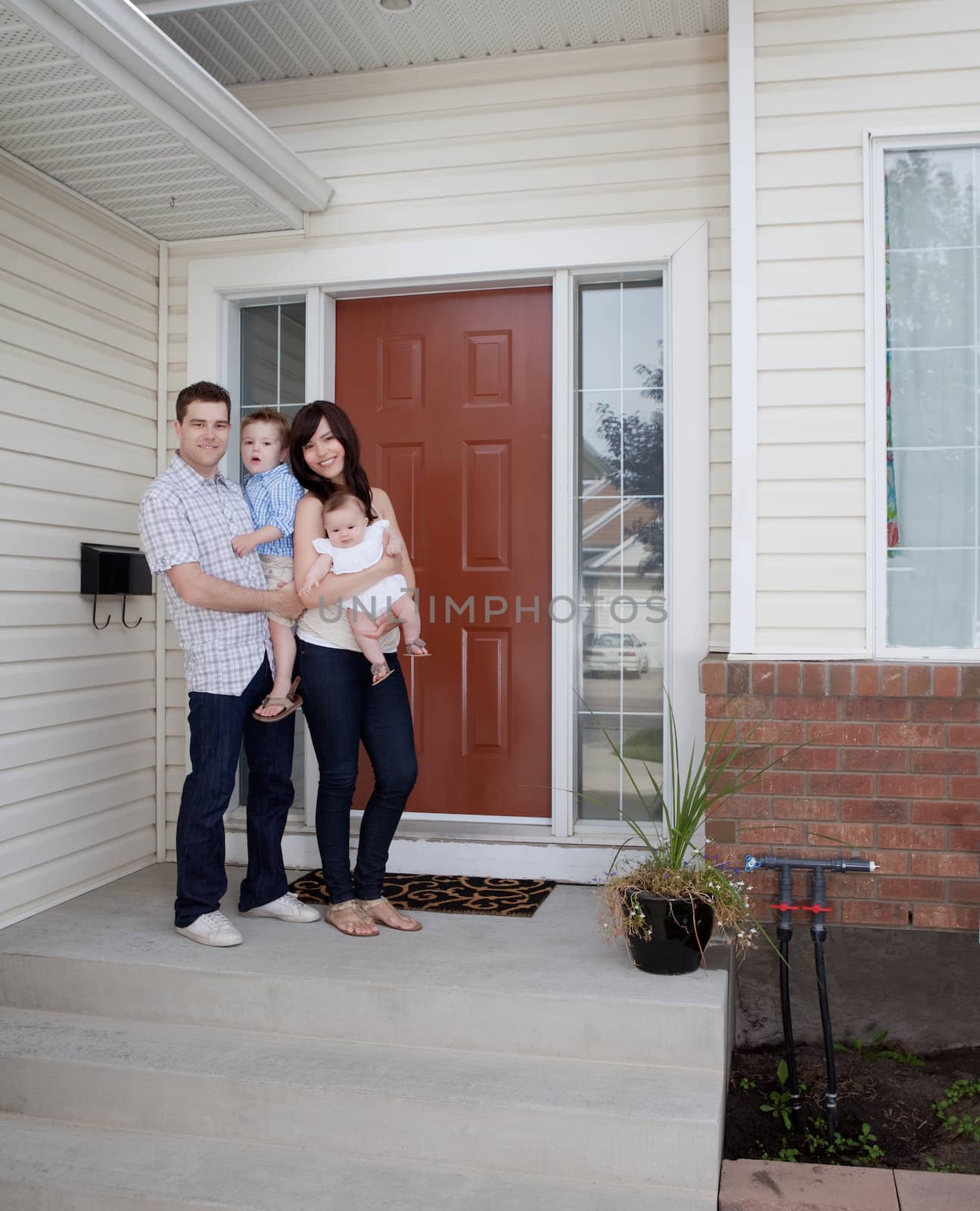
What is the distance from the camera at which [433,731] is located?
12.3ft

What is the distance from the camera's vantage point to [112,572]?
11.2 ft

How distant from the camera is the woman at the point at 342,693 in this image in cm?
286

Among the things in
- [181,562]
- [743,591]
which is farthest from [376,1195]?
[743,591]

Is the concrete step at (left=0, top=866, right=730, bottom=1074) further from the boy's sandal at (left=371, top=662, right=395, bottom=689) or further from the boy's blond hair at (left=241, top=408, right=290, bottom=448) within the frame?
the boy's blond hair at (left=241, top=408, right=290, bottom=448)

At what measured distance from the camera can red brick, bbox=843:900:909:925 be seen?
2902 mm

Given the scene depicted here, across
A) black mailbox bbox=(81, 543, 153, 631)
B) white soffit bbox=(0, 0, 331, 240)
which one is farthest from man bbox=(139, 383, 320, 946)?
white soffit bbox=(0, 0, 331, 240)

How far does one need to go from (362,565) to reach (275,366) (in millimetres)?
1356

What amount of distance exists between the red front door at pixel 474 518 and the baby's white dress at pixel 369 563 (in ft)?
2.57

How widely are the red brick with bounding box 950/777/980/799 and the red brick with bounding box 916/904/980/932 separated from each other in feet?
1.00

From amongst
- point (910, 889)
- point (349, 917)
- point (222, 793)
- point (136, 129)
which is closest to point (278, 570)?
point (222, 793)

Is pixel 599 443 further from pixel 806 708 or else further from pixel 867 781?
pixel 867 781

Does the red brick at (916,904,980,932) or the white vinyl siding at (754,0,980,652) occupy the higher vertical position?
the white vinyl siding at (754,0,980,652)

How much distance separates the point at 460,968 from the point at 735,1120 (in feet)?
2.67

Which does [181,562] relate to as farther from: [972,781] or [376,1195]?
[972,781]
